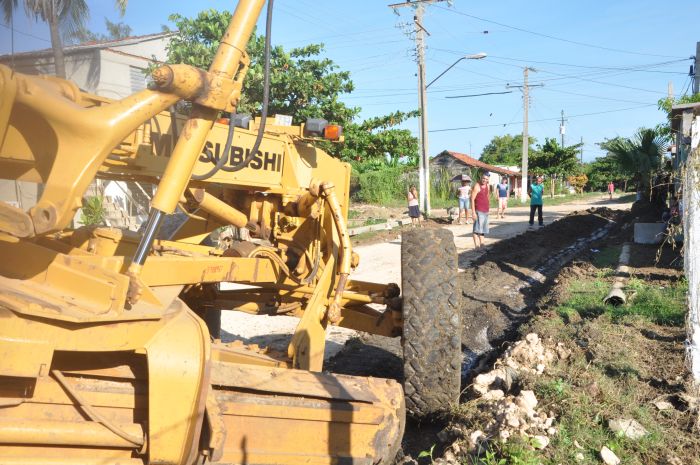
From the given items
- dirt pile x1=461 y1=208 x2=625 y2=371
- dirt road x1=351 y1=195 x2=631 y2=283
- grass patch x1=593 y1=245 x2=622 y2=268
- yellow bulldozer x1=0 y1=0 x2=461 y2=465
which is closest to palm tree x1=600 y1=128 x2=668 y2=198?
dirt pile x1=461 y1=208 x2=625 y2=371

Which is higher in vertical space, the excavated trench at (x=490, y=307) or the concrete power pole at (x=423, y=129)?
the concrete power pole at (x=423, y=129)

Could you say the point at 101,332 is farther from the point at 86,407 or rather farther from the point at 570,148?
the point at 570,148

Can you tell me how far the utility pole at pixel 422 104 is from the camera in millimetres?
26656

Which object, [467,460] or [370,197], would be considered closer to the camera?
[467,460]

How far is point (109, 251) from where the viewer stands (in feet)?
12.8

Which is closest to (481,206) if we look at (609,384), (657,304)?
(657,304)

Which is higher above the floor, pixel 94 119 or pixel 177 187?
pixel 94 119

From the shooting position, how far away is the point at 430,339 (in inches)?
183

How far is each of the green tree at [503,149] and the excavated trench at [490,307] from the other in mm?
63727

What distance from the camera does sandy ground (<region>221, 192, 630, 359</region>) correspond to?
24.6 feet

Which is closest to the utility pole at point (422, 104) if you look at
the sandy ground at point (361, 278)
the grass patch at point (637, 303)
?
the sandy ground at point (361, 278)

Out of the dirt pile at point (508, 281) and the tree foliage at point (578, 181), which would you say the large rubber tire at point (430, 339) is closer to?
the dirt pile at point (508, 281)

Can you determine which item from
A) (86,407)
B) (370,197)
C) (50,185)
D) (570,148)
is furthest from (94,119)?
(570,148)

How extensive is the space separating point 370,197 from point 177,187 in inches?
1208
